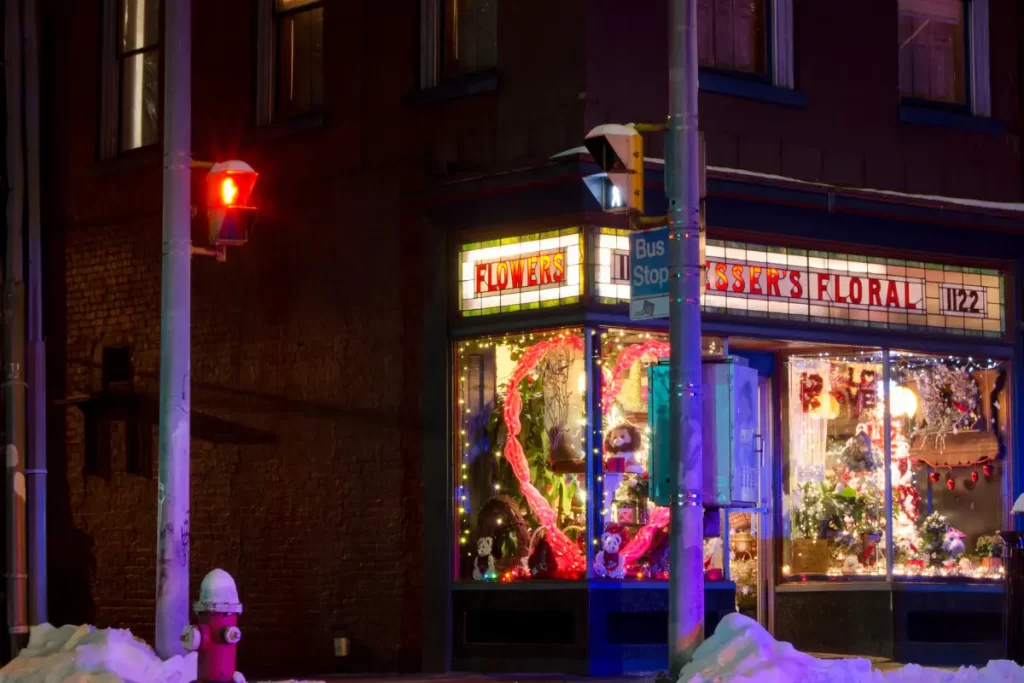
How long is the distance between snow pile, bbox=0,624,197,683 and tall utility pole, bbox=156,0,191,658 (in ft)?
0.81

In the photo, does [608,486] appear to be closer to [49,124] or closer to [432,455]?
[432,455]

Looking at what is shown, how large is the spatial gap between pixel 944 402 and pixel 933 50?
132 inches

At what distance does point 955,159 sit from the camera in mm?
16734

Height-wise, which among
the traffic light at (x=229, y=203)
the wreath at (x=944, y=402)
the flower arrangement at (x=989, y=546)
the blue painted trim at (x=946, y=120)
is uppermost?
the blue painted trim at (x=946, y=120)

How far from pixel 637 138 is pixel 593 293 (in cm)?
293

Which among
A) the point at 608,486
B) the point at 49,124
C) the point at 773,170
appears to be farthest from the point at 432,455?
the point at 49,124

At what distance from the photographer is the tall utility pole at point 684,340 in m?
11.4

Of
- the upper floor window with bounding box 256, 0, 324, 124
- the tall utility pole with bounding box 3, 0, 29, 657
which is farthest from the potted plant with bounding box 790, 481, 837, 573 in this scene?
the tall utility pole with bounding box 3, 0, 29, 657

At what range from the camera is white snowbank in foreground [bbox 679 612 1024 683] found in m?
11.2


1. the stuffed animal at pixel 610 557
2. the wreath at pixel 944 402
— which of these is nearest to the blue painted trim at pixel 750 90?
the wreath at pixel 944 402

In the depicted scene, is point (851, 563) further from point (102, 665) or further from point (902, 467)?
point (102, 665)

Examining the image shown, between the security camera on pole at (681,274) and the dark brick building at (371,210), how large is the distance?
9.09ft

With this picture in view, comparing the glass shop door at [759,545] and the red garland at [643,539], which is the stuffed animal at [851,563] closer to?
the glass shop door at [759,545]

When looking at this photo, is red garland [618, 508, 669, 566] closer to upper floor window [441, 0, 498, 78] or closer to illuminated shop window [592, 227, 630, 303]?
illuminated shop window [592, 227, 630, 303]
